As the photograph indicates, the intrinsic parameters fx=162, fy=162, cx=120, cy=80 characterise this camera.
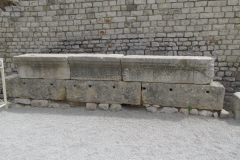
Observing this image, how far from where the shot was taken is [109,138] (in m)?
2.04

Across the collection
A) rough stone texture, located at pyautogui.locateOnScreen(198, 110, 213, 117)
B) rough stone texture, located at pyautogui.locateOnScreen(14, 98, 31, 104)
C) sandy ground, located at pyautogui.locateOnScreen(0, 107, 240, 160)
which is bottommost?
sandy ground, located at pyautogui.locateOnScreen(0, 107, 240, 160)

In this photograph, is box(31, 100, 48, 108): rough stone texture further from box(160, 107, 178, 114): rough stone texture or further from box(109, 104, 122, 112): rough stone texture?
box(160, 107, 178, 114): rough stone texture

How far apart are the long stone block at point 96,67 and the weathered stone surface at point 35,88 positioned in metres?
0.39

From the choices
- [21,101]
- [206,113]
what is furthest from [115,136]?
[21,101]

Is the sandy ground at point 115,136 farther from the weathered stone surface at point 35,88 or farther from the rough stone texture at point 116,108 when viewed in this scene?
the weathered stone surface at point 35,88

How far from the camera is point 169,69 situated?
2619 mm

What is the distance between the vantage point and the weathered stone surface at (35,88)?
3.02 metres

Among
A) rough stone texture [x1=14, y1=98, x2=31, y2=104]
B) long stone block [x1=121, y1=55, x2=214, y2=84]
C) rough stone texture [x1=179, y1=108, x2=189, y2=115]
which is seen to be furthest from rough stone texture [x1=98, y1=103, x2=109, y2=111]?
rough stone texture [x1=14, y1=98, x2=31, y2=104]

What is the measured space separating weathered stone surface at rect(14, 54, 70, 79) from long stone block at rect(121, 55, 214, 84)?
1.09 metres

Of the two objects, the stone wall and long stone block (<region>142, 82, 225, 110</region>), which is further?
the stone wall

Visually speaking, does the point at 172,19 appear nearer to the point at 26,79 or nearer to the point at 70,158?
the point at 26,79

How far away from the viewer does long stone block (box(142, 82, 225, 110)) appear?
2.56 metres

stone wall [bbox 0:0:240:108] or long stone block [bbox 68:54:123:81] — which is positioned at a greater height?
stone wall [bbox 0:0:240:108]

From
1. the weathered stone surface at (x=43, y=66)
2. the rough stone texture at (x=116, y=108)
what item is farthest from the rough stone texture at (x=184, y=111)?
the weathered stone surface at (x=43, y=66)
